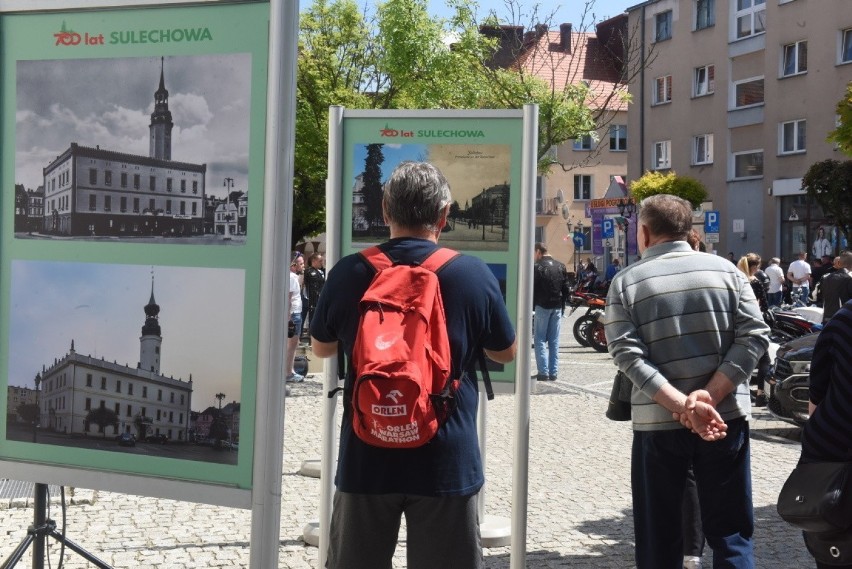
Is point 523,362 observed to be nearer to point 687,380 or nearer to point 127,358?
point 687,380

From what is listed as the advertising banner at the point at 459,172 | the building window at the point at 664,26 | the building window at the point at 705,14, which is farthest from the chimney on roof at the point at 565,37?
the advertising banner at the point at 459,172

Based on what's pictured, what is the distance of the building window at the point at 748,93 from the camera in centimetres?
4666

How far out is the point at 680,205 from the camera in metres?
5.25

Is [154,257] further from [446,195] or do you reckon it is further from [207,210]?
[446,195]

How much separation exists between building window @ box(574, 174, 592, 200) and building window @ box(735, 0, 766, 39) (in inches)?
987

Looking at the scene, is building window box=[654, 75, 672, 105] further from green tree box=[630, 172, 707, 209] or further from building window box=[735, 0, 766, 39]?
green tree box=[630, 172, 707, 209]

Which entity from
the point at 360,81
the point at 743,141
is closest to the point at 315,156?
the point at 360,81

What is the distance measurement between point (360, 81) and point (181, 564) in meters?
34.0

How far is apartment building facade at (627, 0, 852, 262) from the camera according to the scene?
4216 centimetres

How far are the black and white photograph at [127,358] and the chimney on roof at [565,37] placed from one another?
77.0 m

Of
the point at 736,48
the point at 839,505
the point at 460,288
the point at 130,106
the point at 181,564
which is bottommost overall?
the point at 181,564

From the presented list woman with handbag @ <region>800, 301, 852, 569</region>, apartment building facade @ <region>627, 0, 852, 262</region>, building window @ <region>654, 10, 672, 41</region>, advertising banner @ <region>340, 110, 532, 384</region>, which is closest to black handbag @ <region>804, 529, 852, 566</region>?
woman with handbag @ <region>800, 301, 852, 569</region>

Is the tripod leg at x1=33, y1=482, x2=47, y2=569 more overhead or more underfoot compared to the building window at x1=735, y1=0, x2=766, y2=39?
more underfoot

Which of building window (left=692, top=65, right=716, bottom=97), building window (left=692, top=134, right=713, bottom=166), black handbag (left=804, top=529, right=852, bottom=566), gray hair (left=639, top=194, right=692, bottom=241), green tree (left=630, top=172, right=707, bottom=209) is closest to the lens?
black handbag (left=804, top=529, right=852, bottom=566)
